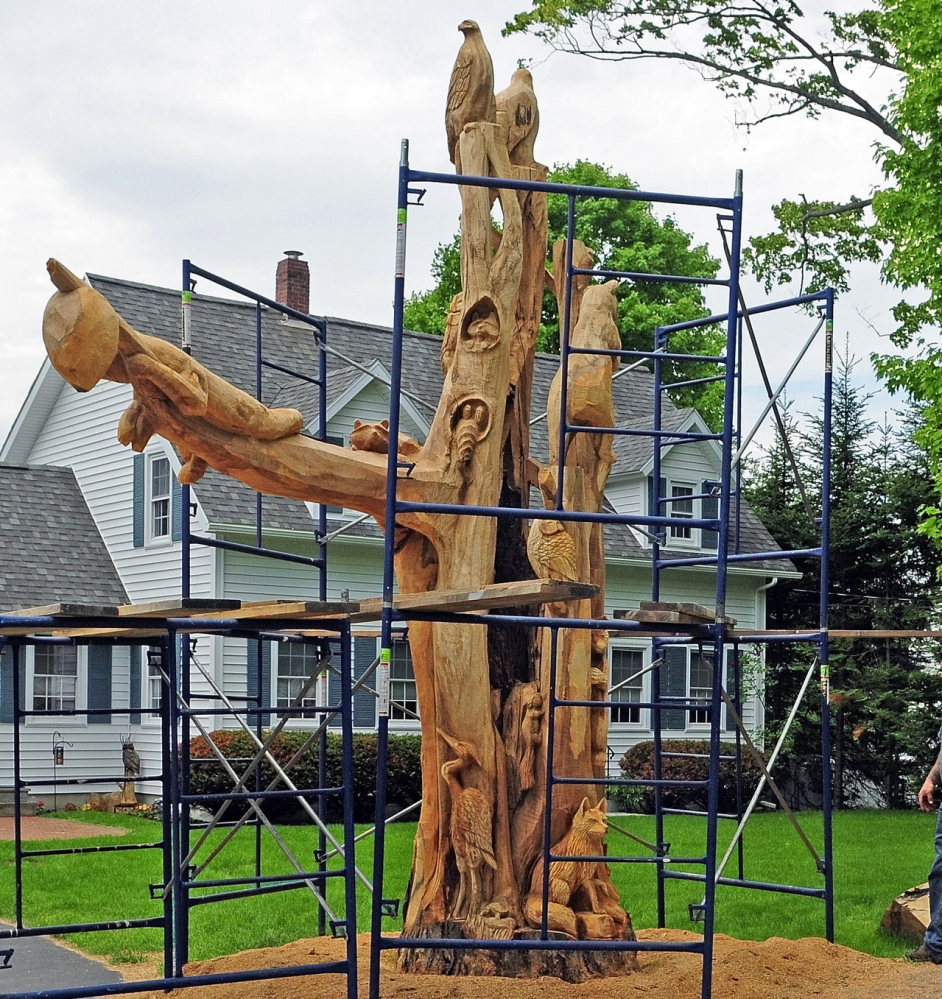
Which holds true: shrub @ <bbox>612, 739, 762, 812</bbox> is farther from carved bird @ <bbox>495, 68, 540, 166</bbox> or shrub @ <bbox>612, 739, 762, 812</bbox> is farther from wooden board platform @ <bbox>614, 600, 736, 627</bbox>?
wooden board platform @ <bbox>614, 600, 736, 627</bbox>

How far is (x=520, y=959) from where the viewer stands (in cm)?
730

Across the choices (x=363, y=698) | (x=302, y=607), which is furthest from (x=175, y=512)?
(x=302, y=607)

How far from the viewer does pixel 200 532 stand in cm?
1886

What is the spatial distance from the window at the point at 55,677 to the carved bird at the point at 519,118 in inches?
532

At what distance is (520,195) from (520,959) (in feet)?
13.6

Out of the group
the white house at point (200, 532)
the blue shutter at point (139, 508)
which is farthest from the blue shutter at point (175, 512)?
the blue shutter at point (139, 508)

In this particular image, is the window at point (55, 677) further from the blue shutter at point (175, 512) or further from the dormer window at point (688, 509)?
the dormer window at point (688, 509)

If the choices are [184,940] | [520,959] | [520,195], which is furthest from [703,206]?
[184,940]

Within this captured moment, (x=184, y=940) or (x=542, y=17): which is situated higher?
(x=542, y=17)

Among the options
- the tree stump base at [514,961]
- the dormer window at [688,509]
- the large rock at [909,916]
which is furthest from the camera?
the dormer window at [688,509]

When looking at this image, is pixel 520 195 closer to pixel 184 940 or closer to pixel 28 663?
pixel 184 940

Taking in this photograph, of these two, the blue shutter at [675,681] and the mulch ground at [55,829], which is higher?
the blue shutter at [675,681]

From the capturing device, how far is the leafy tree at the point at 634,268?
3045 centimetres

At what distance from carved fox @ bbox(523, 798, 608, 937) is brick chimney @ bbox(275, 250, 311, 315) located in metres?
16.4
